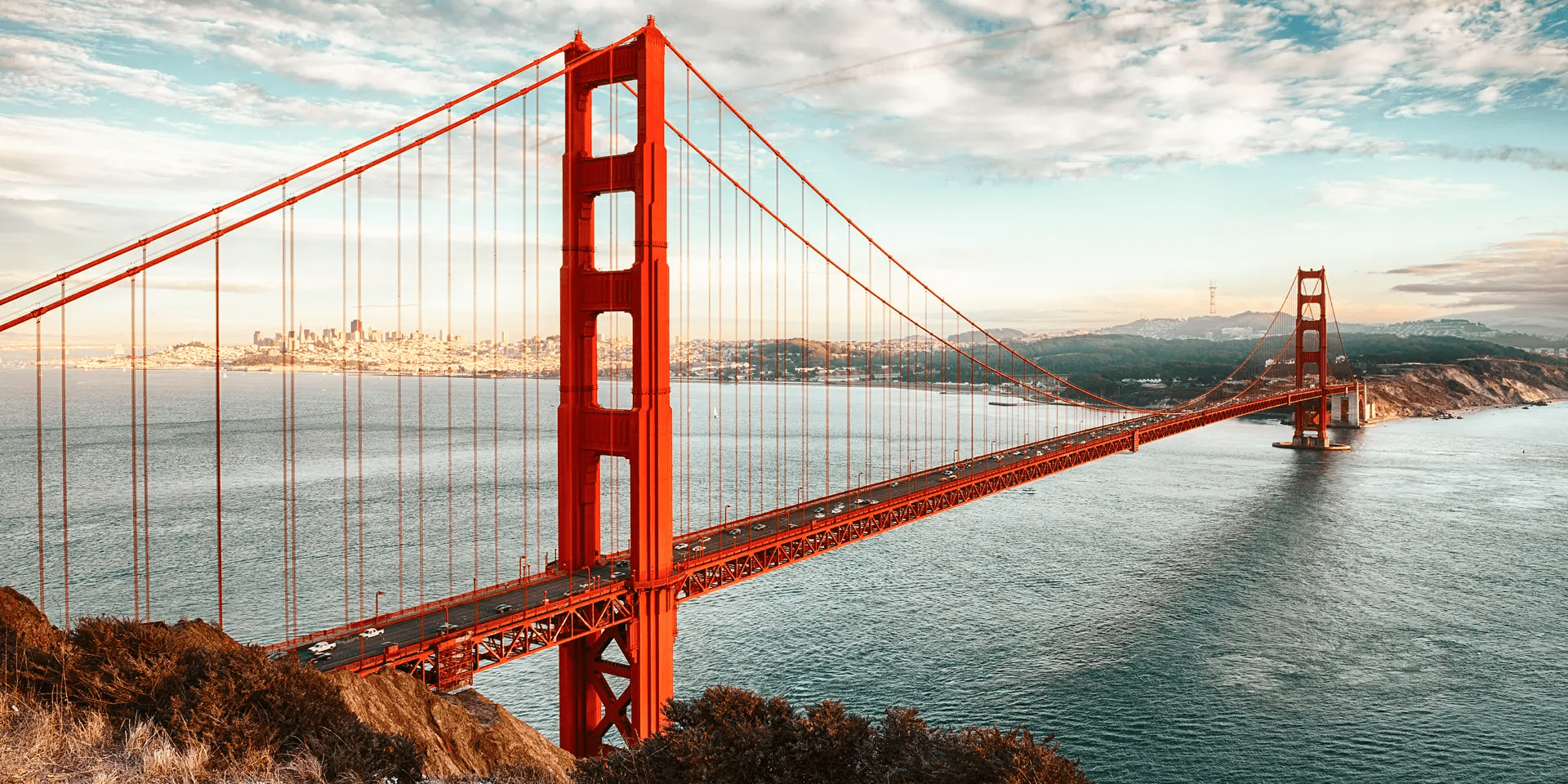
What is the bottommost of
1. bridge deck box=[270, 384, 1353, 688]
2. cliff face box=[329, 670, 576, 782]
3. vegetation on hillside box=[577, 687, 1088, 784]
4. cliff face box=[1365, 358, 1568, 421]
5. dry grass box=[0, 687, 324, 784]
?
cliff face box=[329, 670, 576, 782]

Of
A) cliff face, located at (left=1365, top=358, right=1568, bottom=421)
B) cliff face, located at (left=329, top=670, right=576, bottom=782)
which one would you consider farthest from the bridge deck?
cliff face, located at (left=1365, top=358, right=1568, bottom=421)

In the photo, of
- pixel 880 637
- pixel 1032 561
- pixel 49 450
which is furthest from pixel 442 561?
pixel 49 450

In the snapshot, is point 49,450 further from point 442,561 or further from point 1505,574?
point 1505,574

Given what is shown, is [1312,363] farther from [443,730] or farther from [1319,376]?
[443,730]

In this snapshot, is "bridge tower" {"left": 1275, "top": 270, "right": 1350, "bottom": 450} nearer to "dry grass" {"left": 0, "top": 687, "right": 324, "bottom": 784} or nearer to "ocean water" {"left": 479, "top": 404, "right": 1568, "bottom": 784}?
"ocean water" {"left": 479, "top": 404, "right": 1568, "bottom": 784}

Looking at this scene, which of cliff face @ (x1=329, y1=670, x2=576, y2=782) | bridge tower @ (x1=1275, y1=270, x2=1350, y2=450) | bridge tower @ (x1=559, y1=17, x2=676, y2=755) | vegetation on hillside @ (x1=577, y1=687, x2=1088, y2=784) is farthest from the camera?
bridge tower @ (x1=1275, y1=270, x2=1350, y2=450)
